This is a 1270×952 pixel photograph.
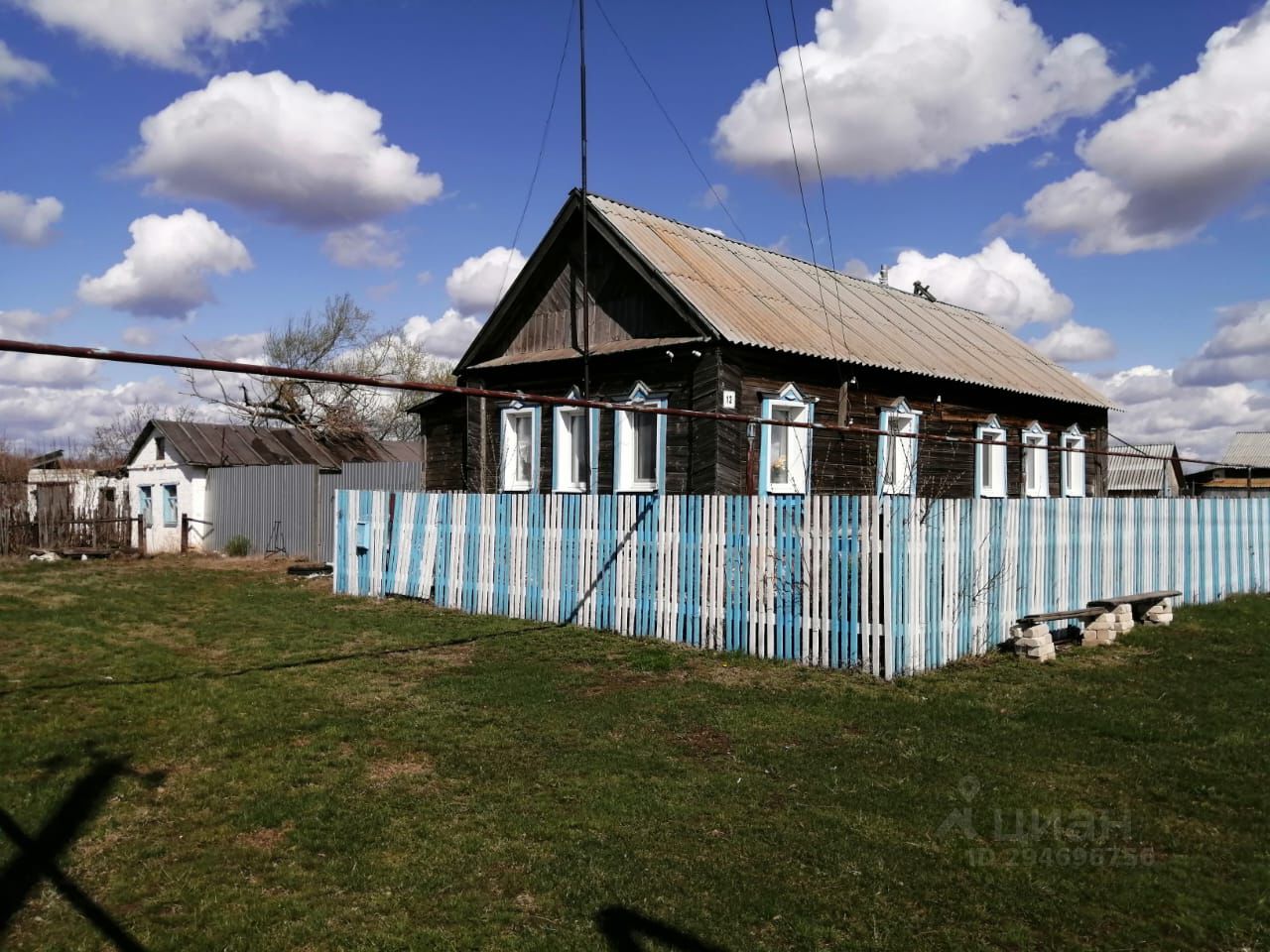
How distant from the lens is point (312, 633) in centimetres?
1122

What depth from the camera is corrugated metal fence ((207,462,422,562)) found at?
22156 mm

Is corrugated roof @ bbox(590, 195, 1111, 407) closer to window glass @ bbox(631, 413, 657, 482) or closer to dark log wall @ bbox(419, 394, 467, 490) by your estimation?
window glass @ bbox(631, 413, 657, 482)

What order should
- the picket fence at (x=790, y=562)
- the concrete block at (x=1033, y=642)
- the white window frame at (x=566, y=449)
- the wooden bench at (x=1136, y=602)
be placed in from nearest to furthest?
A: the picket fence at (x=790, y=562) < the concrete block at (x=1033, y=642) < the wooden bench at (x=1136, y=602) < the white window frame at (x=566, y=449)

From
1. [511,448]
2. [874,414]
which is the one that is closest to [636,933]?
[874,414]

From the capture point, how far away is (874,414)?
17.0m

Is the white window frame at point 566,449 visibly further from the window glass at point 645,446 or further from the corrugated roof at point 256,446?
the corrugated roof at point 256,446

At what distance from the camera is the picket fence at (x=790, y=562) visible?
9000 millimetres

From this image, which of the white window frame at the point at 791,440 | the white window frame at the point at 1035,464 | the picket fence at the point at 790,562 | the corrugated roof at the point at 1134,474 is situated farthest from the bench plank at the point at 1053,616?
the corrugated roof at the point at 1134,474

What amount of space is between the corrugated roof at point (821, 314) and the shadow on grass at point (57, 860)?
1035 centimetres

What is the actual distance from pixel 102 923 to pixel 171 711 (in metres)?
3.71

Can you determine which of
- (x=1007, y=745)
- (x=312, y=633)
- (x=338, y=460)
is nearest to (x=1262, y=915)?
(x=1007, y=745)

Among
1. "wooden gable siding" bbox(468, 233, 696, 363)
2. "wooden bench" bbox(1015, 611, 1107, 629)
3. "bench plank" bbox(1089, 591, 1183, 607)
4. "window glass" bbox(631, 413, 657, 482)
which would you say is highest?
"wooden gable siding" bbox(468, 233, 696, 363)

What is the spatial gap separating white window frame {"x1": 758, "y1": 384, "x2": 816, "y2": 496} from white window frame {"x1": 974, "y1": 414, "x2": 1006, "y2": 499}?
5.60 metres

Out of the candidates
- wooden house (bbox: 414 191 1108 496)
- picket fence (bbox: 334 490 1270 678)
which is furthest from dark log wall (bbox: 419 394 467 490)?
picket fence (bbox: 334 490 1270 678)
